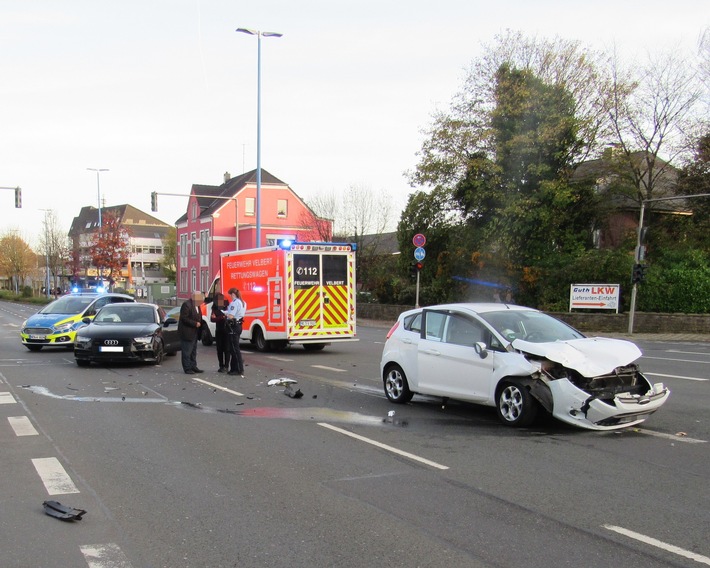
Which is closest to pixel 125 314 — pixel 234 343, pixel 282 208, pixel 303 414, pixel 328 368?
pixel 234 343

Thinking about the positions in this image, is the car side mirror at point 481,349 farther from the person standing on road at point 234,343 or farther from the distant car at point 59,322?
the distant car at point 59,322

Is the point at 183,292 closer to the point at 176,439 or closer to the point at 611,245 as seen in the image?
the point at 611,245

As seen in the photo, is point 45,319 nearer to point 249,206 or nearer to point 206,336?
point 206,336

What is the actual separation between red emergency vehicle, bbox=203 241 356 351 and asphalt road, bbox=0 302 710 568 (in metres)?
7.66

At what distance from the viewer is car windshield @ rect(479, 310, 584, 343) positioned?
356 inches

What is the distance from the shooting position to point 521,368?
8.39m

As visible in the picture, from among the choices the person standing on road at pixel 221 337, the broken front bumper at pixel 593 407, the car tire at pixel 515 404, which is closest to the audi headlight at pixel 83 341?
the person standing on road at pixel 221 337

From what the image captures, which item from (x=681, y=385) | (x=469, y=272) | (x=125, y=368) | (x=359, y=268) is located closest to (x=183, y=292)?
(x=359, y=268)

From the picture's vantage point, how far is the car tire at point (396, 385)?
10.5m

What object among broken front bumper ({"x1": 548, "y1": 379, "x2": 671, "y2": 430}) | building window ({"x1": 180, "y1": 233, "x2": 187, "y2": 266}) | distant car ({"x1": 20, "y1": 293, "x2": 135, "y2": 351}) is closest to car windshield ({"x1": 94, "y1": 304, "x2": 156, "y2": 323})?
distant car ({"x1": 20, "y1": 293, "x2": 135, "y2": 351})

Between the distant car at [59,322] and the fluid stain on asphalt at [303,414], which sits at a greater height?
the distant car at [59,322]

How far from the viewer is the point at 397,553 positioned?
4566 mm

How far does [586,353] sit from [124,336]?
428 inches

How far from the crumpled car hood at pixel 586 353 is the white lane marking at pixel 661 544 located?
10.3 ft
